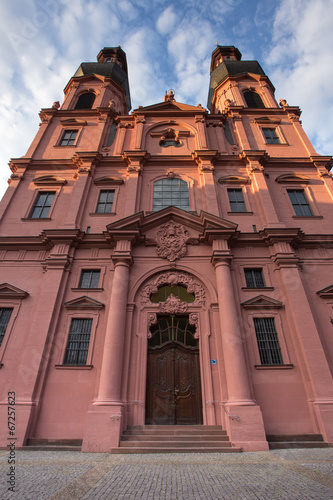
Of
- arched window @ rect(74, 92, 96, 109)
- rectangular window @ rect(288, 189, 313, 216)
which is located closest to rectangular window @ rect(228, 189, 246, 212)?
rectangular window @ rect(288, 189, 313, 216)

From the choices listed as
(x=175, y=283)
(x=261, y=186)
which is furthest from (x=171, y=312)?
(x=261, y=186)

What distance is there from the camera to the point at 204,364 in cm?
1028

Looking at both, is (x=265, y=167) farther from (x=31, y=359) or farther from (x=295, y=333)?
(x=31, y=359)

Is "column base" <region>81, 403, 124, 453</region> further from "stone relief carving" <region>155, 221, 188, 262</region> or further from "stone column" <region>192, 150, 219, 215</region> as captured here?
"stone column" <region>192, 150, 219, 215</region>

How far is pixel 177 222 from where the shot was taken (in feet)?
45.1

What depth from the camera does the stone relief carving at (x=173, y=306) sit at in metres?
11.4

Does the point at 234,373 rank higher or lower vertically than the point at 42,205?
lower

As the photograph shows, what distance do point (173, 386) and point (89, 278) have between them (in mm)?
5928

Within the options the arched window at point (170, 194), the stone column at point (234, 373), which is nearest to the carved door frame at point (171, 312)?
the stone column at point (234, 373)

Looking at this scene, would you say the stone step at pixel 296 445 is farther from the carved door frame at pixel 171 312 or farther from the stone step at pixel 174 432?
the carved door frame at pixel 171 312

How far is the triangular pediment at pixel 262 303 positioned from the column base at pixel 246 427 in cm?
382

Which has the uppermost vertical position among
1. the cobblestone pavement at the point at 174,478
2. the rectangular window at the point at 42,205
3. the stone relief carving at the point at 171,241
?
the rectangular window at the point at 42,205

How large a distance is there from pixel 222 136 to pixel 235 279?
38.1 feet

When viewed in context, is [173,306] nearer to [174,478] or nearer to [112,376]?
[112,376]
